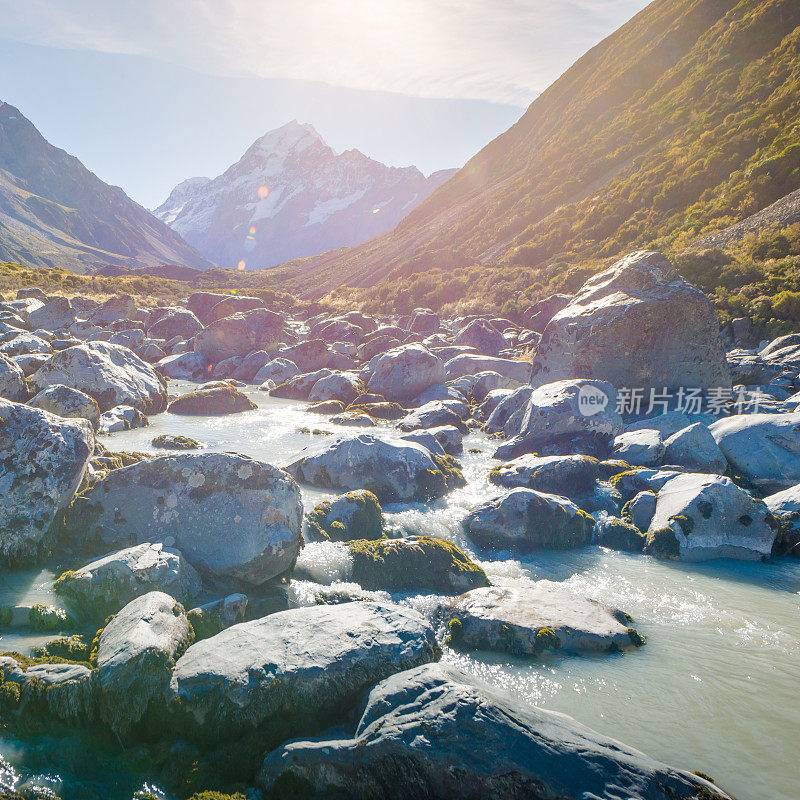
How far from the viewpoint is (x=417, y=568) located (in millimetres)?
9891

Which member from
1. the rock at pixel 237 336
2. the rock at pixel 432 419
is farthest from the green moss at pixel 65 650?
the rock at pixel 237 336

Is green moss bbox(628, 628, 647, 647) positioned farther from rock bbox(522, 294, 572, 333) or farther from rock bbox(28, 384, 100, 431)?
rock bbox(522, 294, 572, 333)

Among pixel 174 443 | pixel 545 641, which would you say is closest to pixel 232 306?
pixel 174 443

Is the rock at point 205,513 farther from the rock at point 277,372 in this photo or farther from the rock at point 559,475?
the rock at point 277,372

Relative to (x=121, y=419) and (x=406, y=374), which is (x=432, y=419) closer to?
(x=406, y=374)

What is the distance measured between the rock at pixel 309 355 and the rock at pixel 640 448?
→ 2104cm

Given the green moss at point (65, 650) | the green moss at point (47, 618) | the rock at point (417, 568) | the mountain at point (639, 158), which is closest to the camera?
the green moss at point (65, 650)

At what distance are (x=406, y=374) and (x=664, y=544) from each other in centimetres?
1625

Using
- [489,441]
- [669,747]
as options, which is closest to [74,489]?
[669,747]

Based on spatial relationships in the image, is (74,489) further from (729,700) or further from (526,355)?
(526,355)

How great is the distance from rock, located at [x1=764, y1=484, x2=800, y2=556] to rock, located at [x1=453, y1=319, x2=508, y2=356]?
22247 millimetres

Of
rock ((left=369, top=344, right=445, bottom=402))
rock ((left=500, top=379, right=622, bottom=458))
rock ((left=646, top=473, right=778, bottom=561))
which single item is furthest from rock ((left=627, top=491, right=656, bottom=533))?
rock ((left=369, top=344, right=445, bottom=402))

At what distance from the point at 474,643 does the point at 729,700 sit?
3.44 meters

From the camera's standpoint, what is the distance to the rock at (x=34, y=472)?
8828 millimetres
